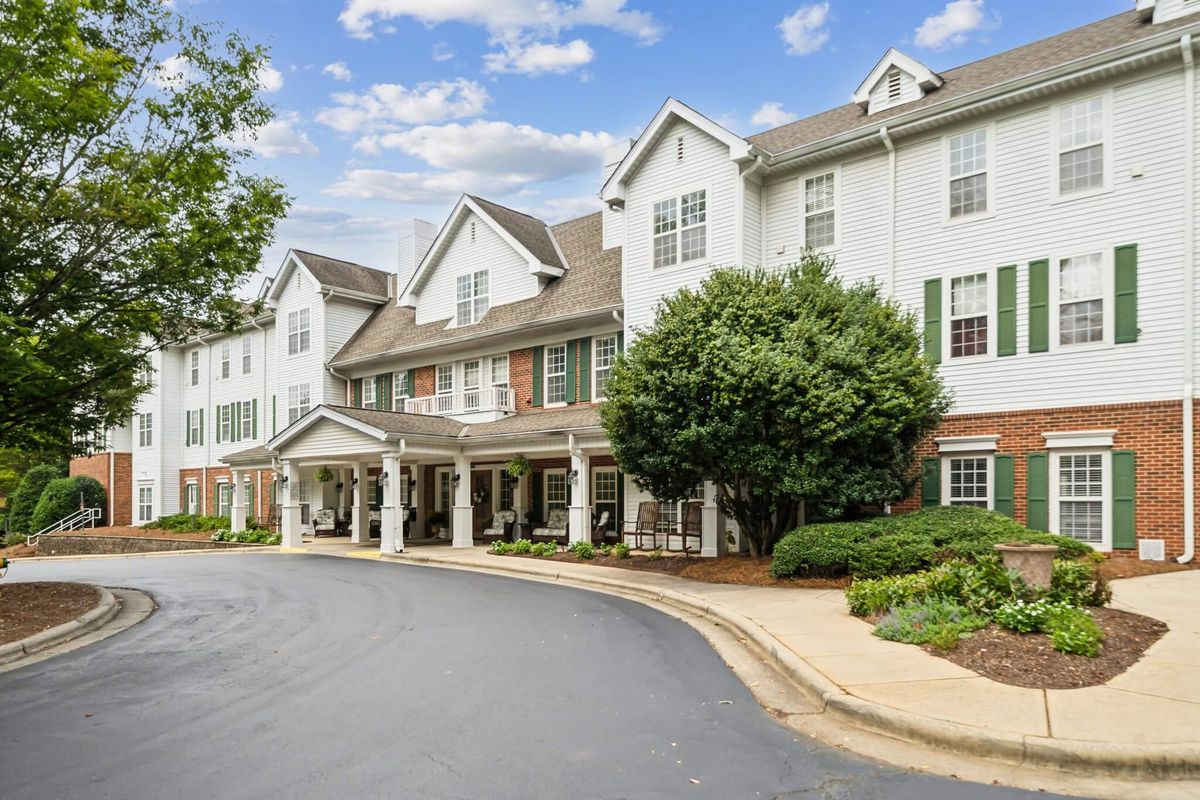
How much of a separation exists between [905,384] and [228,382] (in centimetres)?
2997

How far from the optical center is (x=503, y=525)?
78.8 feet

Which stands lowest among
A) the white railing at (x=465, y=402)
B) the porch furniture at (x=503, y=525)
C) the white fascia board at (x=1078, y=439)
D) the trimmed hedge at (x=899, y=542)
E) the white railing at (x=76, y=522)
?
the white railing at (x=76, y=522)

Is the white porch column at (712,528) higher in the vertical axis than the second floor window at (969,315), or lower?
lower

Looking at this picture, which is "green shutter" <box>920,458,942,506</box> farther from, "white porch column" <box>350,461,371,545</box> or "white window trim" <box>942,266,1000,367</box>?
"white porch column" <box>350,461,371,545</box>

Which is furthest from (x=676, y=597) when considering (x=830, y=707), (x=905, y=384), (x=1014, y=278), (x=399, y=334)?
(x=399, y=334)

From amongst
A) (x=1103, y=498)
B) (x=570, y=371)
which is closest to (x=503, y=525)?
(x=570, y=371)

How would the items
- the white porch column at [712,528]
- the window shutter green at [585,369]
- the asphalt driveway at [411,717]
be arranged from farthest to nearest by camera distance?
the window shutter green at [585,369], the white porch column at [712,528], the asphalt driveway at [411,717]

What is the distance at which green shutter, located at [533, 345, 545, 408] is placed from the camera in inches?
919

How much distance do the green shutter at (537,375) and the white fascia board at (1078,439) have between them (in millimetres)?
12924

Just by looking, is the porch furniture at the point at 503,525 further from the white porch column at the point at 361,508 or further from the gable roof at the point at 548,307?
the gable roof at the point at 548,307

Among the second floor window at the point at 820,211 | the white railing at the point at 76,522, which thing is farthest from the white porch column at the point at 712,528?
the white railing at the point at 76,522

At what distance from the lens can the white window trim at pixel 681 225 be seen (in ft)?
61.9

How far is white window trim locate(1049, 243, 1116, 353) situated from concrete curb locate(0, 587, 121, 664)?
1584 cm

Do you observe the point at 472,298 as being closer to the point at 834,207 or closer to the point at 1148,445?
the point at 834,207
